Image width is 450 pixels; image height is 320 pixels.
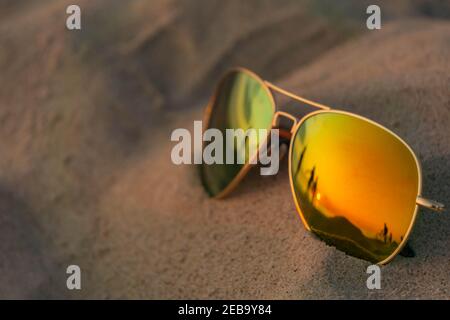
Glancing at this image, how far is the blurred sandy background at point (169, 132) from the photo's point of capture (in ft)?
3.43

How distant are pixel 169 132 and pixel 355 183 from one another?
0.75 m

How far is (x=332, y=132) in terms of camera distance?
40.6 inches

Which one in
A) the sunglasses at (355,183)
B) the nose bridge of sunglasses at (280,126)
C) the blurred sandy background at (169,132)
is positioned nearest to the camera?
the sunglasses at (355,183)

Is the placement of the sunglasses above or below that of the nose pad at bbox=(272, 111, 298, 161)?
below

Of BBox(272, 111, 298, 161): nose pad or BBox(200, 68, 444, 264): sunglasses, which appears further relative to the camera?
BBox(272, 111, 298, 161): nose pad

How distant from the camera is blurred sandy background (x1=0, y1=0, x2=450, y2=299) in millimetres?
1047

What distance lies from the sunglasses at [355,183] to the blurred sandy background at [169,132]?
0.05 metres

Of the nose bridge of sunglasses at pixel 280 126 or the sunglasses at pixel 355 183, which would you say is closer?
the sunglasses at pixel 355 183

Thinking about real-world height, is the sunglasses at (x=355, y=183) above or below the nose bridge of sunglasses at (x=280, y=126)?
below

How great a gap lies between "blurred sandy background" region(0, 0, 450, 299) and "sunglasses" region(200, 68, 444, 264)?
5 centimetres

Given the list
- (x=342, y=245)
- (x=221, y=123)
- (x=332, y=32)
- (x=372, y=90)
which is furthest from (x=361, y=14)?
(x=342, y=245)
